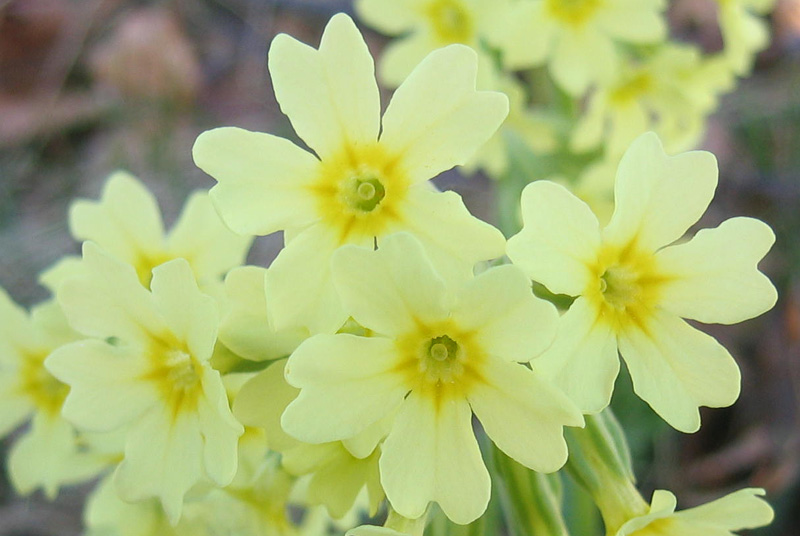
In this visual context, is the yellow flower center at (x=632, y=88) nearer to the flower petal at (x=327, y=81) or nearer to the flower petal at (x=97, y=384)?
the flower petal at (x=327, y=81)

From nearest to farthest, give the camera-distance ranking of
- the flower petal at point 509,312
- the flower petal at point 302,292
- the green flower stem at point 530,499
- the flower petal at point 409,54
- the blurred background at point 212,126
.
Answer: the flower petal at point 509,312
the flower petal at point 302,292
the green flower stem at point 530,499
the flower petal at point 409,54
the blurred background at point 212,126

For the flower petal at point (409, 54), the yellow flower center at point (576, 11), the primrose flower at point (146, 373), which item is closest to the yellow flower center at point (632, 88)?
the yellow flower center at point (576, 11)

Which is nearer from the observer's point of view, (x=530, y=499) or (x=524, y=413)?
(x=524, y=413)

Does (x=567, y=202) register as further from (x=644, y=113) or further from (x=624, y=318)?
(x=644, y=113)

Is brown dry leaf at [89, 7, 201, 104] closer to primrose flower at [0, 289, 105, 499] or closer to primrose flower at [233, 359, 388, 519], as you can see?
primrose flower at [0, 289, 105, 499]

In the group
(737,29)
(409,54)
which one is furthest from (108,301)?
(737,29)

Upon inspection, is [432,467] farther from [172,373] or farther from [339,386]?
[172,373]

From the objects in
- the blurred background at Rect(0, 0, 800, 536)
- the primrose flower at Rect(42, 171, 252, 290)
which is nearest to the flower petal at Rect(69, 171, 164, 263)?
the primrose flower at Rect(42, 171, 252, 290)
